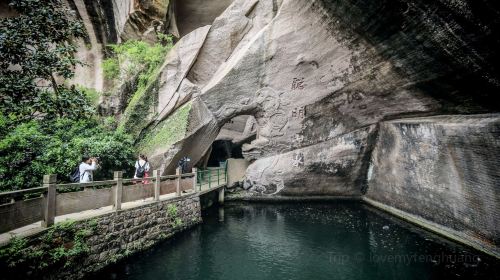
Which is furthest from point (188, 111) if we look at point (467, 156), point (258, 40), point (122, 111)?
point (467, 156)

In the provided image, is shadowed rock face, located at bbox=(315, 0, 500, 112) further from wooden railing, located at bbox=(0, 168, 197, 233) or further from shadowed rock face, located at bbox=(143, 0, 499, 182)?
wooden railing, located at bbox=(0, 168, 197, 233)

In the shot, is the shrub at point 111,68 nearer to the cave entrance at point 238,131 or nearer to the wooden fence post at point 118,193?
the cave entrance at point 238,131

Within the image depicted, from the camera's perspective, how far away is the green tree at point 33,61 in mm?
7957

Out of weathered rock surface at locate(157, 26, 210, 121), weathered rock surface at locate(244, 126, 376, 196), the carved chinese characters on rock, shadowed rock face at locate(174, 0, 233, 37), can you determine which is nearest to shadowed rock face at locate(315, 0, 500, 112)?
the carved chinese characters on rock

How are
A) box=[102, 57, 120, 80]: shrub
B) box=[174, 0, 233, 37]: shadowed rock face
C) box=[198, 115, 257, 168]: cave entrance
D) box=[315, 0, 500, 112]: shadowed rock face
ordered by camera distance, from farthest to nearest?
1. box=[198, 115, 257, 168]: cave entrance
2. box=[174, 0, 233, 37]: shadowed rock face
3. box=[102, 57, 120, 80]: shrub
4. box=[315, 0, 500, 112]: shadowed rock face

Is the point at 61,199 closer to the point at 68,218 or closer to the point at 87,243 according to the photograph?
the point at 68,218

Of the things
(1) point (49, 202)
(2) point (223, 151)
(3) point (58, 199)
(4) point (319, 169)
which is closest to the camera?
(1) point (49, 202)

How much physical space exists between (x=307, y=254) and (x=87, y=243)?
6187mm

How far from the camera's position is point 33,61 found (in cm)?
860

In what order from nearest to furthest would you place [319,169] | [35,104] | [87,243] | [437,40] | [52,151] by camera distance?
[87,243], [437,40], [35,104], [52,151], [319,169]

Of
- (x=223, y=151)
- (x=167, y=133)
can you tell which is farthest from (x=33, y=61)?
(x=223, y=151)

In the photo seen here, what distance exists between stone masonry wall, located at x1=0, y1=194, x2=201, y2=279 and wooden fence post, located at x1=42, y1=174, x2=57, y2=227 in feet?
0.58

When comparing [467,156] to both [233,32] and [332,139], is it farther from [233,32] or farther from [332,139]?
[233,32]

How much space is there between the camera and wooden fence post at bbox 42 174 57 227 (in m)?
5.50
